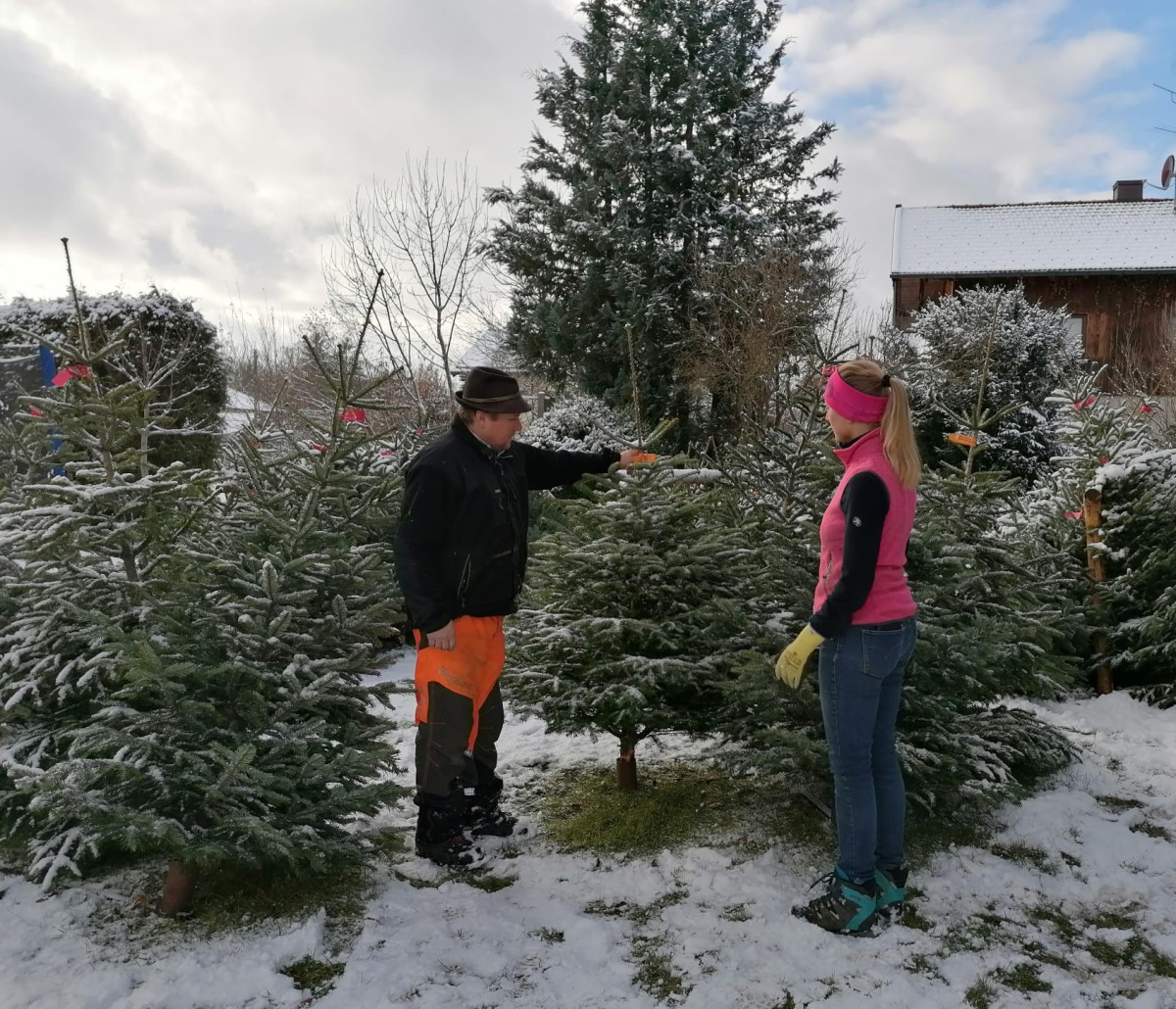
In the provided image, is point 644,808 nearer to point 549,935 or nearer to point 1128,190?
point 549,935

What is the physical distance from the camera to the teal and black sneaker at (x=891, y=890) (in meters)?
3.20

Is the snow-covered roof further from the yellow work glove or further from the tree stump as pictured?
the yellow work glove

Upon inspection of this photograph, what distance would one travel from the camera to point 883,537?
2.97 meters

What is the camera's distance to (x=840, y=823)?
3123 millimetres

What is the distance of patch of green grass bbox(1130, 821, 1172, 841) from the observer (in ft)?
12.8

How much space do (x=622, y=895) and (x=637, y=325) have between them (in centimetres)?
1680

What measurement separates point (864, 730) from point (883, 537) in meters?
0.69

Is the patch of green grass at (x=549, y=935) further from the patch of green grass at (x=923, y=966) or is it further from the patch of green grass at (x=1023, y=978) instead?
the patch of green grass at (x=1023, y=978)

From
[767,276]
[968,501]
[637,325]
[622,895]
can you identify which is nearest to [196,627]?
[622,895]

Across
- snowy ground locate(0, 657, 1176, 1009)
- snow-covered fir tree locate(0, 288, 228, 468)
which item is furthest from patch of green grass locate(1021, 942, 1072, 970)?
snow-covered fir tree locate(0, 288, 228, 468)

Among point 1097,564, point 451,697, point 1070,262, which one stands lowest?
point 451,697

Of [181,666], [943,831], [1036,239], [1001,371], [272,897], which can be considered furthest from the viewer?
[1036,239]

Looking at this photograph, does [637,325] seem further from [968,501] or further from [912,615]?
[912,615]

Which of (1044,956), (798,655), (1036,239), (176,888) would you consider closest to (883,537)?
(798,655)
